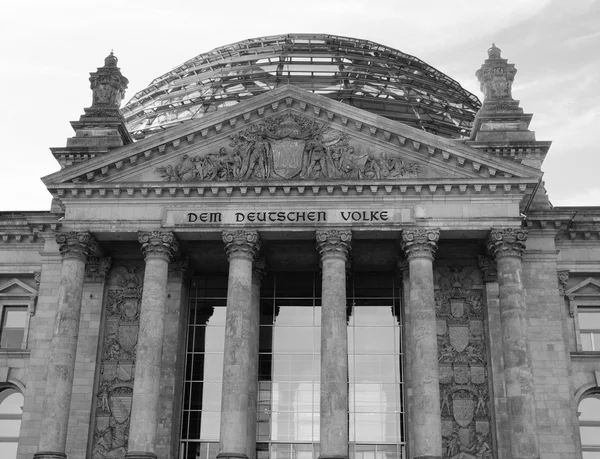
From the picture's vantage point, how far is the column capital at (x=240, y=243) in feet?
121

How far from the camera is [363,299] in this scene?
4100cm

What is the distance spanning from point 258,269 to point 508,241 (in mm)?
11203

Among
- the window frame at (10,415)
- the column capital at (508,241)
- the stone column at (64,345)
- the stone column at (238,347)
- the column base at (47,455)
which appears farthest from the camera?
the window frame at (10,415)

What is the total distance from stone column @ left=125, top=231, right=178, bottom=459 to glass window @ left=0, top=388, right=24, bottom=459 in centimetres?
865

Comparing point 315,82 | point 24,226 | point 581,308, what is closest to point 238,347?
point 24,226

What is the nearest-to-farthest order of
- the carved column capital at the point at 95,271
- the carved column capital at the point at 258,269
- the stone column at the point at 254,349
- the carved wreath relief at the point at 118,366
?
the carved wreath relief at the point at 118,366 < the stone column at the point at 254,349 < the carved column capital at the point at 258,269 < the carved column capital at the point at 95,271

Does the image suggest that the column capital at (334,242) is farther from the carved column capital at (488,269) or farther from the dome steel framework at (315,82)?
the dome steel framework at (315,82)

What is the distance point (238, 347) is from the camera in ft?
116

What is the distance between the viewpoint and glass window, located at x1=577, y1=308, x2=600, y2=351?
4028 centimetres

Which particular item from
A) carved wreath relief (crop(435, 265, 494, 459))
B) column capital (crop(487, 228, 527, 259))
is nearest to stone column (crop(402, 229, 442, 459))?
carved wreath relief (crop(435, 265, 494, 459))

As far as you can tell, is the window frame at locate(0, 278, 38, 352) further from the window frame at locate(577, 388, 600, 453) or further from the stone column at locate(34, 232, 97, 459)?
the window frame at locate(577, 388, 600, 453)

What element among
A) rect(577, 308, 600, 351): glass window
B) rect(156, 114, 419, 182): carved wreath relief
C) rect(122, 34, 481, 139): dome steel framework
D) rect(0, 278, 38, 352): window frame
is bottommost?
rect(577, 308, 600, 351): glass window

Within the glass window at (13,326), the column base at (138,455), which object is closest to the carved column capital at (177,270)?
the glass window at (13,326)

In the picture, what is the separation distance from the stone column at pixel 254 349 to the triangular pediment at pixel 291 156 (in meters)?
4.60
